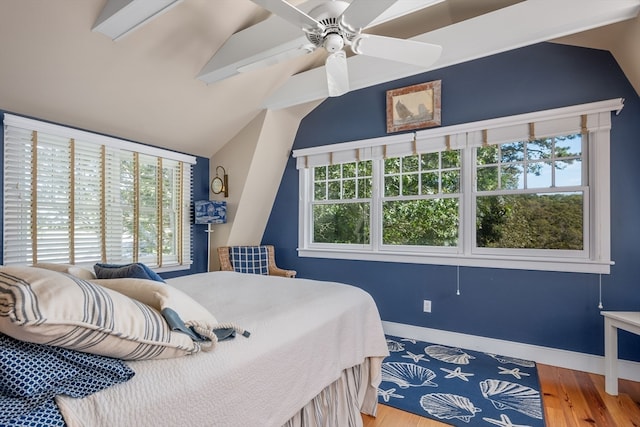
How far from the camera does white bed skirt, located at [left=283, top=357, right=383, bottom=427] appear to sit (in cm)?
141

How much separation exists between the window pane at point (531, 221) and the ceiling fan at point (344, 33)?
65.0 inches

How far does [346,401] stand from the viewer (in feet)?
5.52

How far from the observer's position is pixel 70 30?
2.18 meters

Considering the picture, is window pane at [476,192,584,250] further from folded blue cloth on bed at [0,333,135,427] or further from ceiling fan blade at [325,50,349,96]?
folded blue cloth on bed at [0,333,135,427]

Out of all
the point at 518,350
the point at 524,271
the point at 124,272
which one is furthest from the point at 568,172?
the point at 124,272

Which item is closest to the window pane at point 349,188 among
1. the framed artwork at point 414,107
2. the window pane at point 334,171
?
the window pane at point 334,171

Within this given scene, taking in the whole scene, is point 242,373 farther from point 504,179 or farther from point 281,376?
point 504,179

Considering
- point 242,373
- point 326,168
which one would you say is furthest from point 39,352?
point 326,168

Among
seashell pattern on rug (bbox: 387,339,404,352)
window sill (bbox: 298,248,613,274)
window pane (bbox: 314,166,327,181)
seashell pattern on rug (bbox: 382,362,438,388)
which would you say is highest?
window pane (bbox: 314,166,327,181)

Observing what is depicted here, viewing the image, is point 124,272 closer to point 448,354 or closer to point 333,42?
point 333,42

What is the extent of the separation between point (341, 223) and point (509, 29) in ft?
7.97

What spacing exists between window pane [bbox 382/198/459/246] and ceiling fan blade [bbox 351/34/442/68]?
1631 mm

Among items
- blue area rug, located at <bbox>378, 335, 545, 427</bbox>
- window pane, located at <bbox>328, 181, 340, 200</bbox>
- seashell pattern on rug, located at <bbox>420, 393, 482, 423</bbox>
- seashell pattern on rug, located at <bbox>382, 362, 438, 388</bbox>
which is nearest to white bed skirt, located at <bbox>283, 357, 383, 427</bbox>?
blue area rug, located at <bbox>378, 335, 545, 427</bbox>

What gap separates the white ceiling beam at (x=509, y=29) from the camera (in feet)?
6.73
